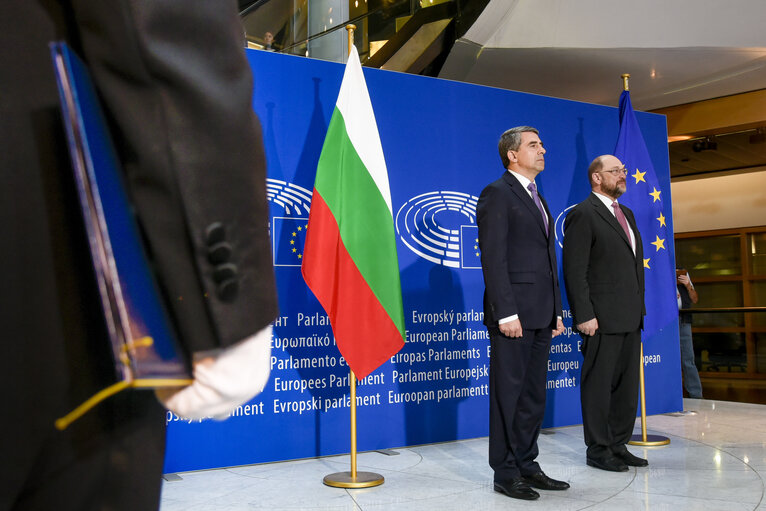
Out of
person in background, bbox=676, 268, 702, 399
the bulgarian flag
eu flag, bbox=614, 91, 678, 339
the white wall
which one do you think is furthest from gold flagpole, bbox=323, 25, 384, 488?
the white wall

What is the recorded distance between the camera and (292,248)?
13.3 ft

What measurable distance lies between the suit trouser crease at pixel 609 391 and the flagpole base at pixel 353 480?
1144 millimetres

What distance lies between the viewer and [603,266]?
3.87m

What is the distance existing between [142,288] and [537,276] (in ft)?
9.63

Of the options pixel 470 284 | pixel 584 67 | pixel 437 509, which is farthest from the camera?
pixel 584 67

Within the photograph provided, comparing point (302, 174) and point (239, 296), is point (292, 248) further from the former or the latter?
point (239, 296)

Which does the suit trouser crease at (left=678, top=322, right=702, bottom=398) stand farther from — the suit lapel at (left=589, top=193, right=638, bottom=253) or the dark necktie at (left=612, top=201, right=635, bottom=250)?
the suit lapel at (left=589, top=193, right=638, bottom=253)

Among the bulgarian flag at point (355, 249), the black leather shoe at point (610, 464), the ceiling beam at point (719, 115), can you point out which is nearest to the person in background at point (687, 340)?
the ceiling beam at point (719, 115)

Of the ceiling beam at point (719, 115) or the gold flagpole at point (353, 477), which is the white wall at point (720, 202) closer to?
the ceiling beam at point (719, 115)

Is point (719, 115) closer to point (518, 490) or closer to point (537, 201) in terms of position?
point (537, 201)

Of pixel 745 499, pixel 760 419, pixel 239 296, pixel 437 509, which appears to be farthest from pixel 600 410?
pixel 239 296

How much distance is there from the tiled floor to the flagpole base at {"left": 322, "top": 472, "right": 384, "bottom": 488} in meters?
0.04

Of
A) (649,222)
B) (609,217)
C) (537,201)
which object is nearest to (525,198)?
(537,201)

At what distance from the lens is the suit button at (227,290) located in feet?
1.86
